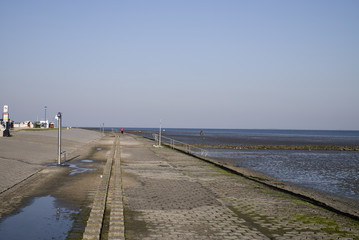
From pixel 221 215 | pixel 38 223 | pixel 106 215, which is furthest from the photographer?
pixel 221 215

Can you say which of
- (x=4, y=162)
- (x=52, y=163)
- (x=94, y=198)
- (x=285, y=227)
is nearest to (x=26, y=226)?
(x=94, y=198)

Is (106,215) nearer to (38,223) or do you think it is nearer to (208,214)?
(38,223)

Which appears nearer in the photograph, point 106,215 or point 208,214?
point 106,215

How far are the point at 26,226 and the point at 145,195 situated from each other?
4.28 meters

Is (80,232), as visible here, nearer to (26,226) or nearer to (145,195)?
(26,226)

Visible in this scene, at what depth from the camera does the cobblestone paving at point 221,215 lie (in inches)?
281

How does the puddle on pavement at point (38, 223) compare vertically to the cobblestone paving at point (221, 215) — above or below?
above

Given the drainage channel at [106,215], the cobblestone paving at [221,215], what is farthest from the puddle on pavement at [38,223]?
the cobblestone paving at [221,215]

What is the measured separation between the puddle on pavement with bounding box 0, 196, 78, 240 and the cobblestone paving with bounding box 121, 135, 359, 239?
135cm

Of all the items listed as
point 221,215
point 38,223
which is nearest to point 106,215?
point 38,223

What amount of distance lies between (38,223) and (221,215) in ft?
13.8

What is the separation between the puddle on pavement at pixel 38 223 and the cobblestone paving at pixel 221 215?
135cm

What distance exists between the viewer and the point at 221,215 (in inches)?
338

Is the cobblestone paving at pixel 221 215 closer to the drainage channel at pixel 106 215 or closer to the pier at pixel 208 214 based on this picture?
the pier at pixel 208 214
